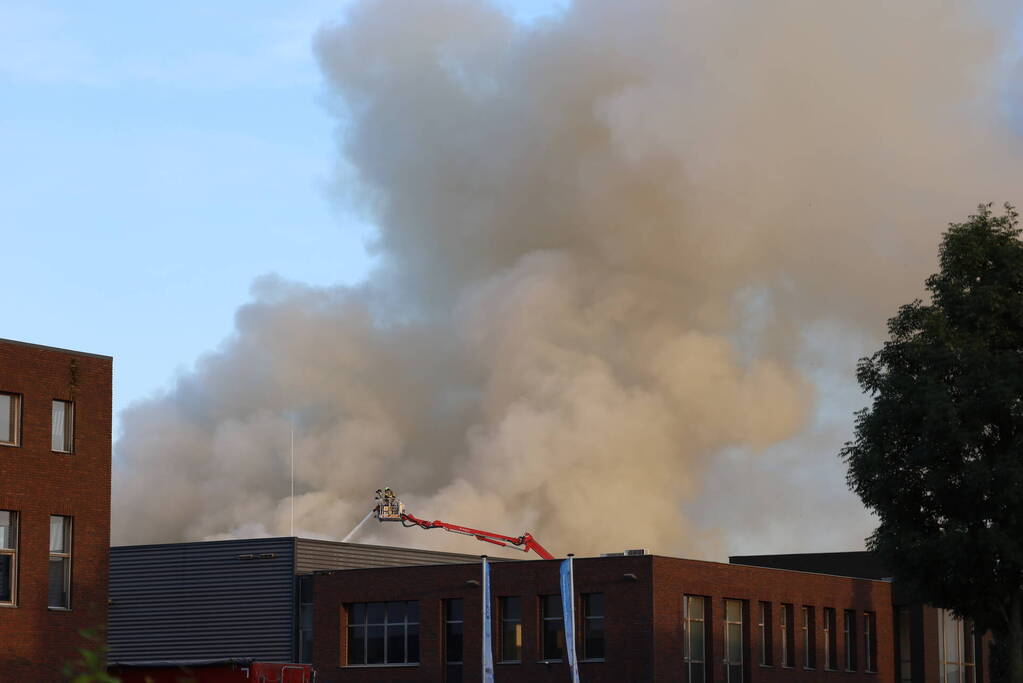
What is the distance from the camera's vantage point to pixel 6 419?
133 ft

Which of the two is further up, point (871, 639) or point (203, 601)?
point (203, 601)

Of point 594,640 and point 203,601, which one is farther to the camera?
point 203,601

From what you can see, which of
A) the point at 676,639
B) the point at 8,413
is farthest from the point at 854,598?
the point at 8,413

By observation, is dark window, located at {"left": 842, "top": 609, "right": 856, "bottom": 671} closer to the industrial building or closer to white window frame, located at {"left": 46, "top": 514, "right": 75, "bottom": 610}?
the industrial building

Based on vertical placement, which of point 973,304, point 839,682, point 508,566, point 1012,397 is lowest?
point 839,682

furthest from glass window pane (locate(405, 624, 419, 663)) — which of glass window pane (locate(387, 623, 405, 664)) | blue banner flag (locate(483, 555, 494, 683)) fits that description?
blue banner flag (locate(483, 555, 494, 683))

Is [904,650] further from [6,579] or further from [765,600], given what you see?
[6,579]

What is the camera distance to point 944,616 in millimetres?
75250

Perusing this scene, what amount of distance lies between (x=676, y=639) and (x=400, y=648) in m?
10.9

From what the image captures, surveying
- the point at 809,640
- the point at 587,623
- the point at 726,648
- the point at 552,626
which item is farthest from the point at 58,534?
the point at 809,640

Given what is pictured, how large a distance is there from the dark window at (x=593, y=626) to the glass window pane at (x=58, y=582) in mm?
22317

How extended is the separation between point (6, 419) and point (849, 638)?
41.6 meters

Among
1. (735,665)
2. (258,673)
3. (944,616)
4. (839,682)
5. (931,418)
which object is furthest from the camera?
(944,616)

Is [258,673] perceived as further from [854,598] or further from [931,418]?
[854,598]
